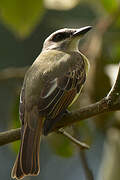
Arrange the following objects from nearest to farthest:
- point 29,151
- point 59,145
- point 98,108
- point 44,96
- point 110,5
→ point 98,108
point 29,151
point 44,96
point 59,145
point 110,5

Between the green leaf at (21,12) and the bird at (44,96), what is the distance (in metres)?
0.32

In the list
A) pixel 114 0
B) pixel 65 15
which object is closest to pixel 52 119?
pixel 114 0

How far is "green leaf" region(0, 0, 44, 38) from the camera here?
391 cm

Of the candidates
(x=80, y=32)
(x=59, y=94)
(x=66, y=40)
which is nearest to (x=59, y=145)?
(x=59, y=94)

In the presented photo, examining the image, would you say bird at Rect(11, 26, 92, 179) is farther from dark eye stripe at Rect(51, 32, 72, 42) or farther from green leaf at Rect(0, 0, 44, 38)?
green leaf at Rect(0, 0, 44, 38)

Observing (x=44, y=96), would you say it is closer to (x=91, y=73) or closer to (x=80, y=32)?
(x=91, y=73)

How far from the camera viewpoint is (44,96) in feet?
11.6

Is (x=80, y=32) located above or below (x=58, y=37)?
above

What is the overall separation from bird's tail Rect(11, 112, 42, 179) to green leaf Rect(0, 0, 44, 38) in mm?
885

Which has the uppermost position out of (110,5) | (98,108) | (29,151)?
(110,5)

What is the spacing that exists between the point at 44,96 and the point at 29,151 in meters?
0.39

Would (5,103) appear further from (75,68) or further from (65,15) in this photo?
(75,68)

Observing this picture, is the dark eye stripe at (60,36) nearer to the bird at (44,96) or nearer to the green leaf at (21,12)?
the bird at (44,96)

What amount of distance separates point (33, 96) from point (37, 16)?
720 millimetres
